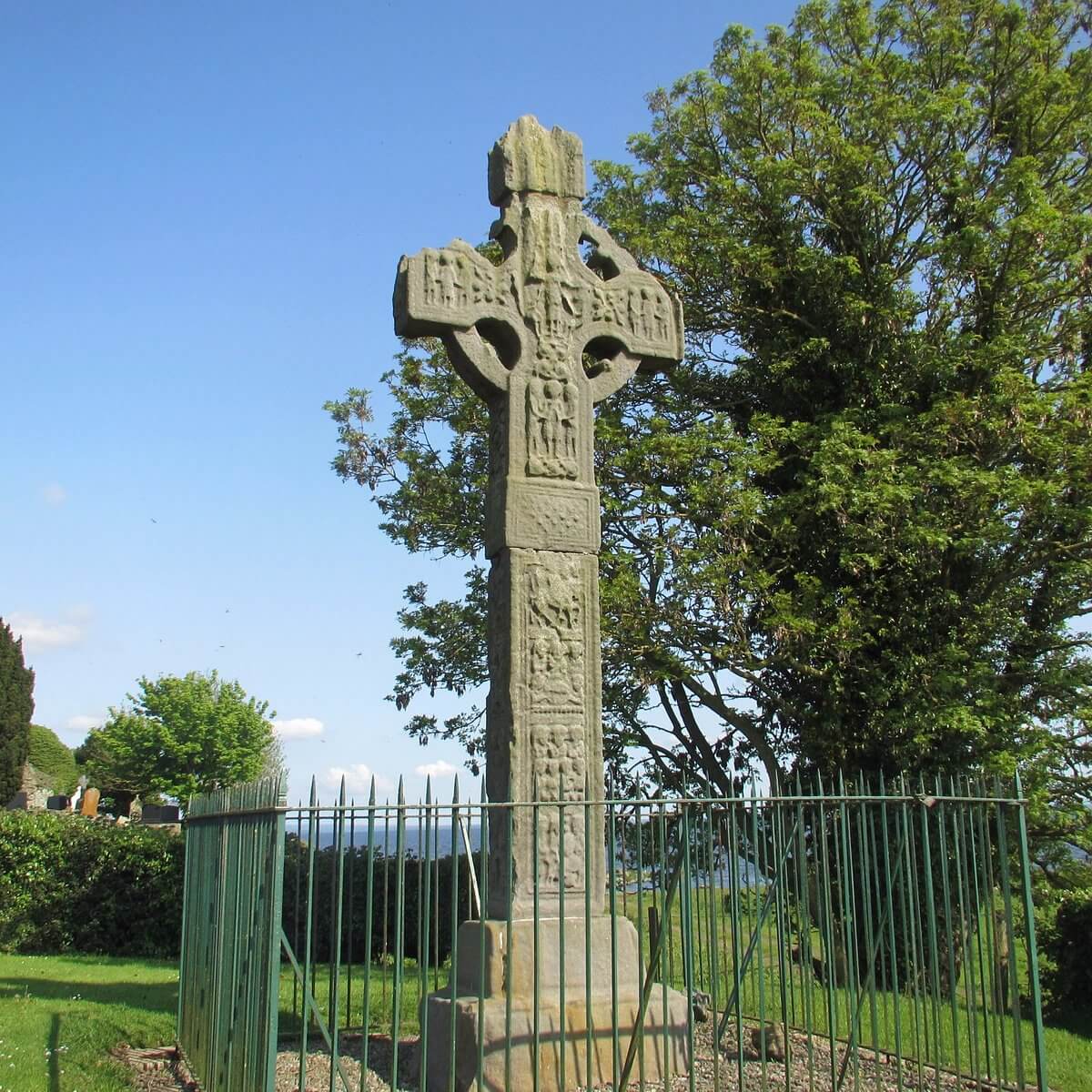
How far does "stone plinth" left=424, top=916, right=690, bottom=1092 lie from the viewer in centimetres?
573

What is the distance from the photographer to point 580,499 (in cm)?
714

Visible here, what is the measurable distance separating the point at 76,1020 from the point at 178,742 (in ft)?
130

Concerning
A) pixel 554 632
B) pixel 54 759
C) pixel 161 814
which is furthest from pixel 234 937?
pixel 54 759

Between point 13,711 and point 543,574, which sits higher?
point 13,711

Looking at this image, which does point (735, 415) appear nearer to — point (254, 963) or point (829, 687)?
point (829, 687)

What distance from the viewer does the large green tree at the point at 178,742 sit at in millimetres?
45500

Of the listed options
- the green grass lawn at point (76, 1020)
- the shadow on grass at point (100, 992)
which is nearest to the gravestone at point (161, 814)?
the green grass lawn at point (76, 1020)

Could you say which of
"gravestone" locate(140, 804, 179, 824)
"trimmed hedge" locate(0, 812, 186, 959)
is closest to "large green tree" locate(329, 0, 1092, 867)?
"trimmed hedge" locate(0, 812, 186, 959)

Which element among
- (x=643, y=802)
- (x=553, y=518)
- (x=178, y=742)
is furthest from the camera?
(x=178, y=742)

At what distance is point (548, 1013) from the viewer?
5941 millimetres

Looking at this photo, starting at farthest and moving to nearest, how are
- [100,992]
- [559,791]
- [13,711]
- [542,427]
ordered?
[13,711], [100,992], [542,427], [559,791]

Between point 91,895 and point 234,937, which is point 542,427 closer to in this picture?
point 234,937

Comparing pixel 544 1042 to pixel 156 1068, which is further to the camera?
pixel 156 1068

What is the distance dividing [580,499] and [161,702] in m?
43.7
